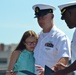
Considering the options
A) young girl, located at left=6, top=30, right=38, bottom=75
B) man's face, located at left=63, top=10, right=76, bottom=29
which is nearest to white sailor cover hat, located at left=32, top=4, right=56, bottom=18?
young girl, located at left=6, top=30, right=38, bottom=75

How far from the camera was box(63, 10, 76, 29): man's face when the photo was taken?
17.9ft

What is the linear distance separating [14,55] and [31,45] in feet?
1.07

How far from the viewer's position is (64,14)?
18.2ft

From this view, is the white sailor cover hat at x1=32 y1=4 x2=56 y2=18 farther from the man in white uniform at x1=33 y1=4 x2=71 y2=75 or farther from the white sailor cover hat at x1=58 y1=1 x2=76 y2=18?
the white sailor cover hat at x1=58 y1=1 x2=76 y2=18

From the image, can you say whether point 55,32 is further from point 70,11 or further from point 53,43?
point 70,11

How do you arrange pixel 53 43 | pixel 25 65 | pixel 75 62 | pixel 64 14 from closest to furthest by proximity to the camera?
pixel 75 62 → pixel 64 14 → pixel 53 43 → pixel 25 65

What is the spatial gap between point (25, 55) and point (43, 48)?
453 millimetres

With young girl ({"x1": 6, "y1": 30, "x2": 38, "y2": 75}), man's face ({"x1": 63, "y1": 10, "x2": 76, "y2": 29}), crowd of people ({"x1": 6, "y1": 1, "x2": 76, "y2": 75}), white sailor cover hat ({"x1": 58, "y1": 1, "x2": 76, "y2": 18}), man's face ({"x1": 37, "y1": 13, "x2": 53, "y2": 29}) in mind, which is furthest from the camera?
young girl ({"x1": 6, "y1": 30, "x2": 38, "y2": 75})

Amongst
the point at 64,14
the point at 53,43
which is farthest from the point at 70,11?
the point at 53,43

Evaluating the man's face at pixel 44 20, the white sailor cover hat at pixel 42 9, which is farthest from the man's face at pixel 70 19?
the white sailor cover hat at pixel 42 9

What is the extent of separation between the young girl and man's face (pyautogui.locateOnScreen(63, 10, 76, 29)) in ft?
4.39

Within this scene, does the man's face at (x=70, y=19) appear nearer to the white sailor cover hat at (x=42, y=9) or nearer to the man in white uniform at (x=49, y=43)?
the man in white uniform at (x=49, y=43)

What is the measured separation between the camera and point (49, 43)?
648 cm

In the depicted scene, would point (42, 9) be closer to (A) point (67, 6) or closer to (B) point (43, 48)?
(B) point (43, 48)
